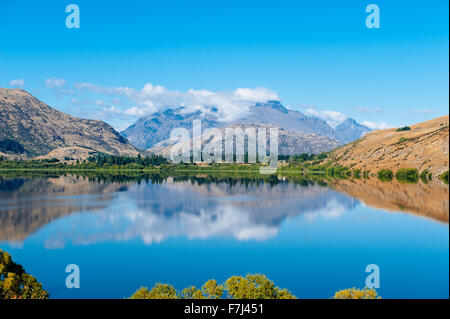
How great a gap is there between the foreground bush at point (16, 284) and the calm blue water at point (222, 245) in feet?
16.3

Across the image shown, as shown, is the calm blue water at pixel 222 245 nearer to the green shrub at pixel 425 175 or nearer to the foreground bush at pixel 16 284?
the foreground bush at pixel 16 284

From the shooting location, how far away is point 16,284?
1067 inches

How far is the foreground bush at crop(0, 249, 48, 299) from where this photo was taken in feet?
87.1

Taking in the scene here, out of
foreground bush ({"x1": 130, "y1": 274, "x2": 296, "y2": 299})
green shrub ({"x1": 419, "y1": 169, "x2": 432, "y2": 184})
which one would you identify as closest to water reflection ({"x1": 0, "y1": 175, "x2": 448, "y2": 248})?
foreground bush ({"x1": 130, "y1": 274, "x2": 296, "y2": 299})

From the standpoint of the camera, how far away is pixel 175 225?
2559 inches

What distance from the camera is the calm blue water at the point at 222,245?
36.7 metres

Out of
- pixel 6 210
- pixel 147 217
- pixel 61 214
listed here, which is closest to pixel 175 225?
pixel 147 217

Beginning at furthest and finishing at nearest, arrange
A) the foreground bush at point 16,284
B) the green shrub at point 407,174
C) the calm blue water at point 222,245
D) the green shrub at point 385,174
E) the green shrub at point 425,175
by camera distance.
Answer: the green shrub at point 385,174
the green shrub at point 407,174
the green shrub at point 425,175
the calm blue water at point 222,245
the foreground bush at point 16,284

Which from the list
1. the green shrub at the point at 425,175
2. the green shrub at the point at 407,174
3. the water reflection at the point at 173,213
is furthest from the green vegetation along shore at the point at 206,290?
the green shrub at the point at 407,174

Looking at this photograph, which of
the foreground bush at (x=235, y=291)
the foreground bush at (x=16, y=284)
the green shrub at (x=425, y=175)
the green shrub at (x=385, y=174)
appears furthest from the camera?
the green shrub at (x=385, y=174)

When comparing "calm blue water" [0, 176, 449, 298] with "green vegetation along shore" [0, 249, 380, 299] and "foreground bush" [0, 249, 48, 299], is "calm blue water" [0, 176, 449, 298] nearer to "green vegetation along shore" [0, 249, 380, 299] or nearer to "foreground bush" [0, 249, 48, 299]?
"foreground bush" [0, 249, 48, 299]

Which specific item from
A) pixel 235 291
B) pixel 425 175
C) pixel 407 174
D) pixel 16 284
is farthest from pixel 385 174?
pixel 16 284
